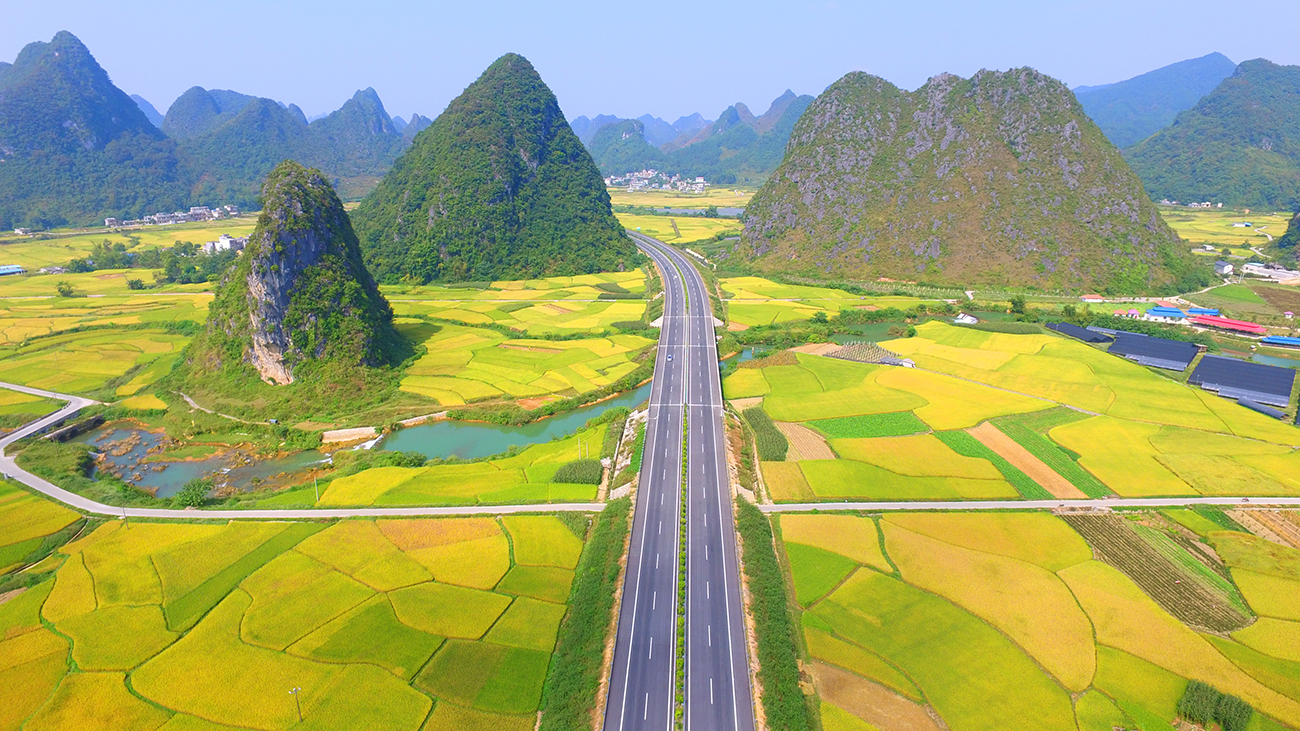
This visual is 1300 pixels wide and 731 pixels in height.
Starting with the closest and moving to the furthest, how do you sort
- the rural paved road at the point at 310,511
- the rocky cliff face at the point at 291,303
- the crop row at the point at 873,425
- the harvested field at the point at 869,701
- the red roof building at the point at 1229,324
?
the harvested field at the point at 869,701 < the rural paved road at the point at 310,511 < the crop row at the point at 873,425 < the rocky cliff face at the point at 291,303 < the red roof building at the point at 1229,324

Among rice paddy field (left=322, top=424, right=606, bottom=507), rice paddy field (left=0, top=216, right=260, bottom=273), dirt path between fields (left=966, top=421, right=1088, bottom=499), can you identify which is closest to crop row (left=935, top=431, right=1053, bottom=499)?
dirt path between fields (left=966, top=421, right=1088, bottom=499)

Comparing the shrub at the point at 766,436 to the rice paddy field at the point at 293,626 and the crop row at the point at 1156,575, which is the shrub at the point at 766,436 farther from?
the crop row at the point at 1156,575

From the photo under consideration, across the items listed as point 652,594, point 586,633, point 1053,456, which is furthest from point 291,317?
point 1053,456

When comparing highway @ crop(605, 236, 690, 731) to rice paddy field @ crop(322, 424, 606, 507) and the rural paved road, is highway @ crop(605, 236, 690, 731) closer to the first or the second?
the rural paved road

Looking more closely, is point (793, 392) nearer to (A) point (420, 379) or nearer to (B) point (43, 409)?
(A) point (420, 379)

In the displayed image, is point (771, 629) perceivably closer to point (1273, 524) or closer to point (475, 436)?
point (475, 436)

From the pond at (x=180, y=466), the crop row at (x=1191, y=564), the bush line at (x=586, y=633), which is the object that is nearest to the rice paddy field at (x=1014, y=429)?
the crop row at (x=1191, y=564)
